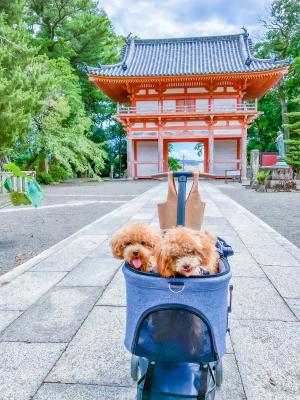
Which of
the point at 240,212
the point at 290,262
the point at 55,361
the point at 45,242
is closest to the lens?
the point at 55,361

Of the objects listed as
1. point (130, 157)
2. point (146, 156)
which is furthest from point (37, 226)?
point (146, 156)

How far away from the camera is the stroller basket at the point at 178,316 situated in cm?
133

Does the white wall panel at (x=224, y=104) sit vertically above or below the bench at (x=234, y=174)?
above

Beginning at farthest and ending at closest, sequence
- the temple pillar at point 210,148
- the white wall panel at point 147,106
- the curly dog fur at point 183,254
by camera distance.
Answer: the white wall panel at point 147,106 → the temple pillar at point 210,148 → the curly dog fur at point 183,254

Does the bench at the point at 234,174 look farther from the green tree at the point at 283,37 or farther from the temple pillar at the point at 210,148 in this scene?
Result: the green tree at the point at 283,37

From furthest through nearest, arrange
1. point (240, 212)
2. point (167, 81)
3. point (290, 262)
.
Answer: point (167, 81) → point (240, 212) → point (290, 262)

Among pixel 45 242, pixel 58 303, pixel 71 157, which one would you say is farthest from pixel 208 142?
pixel 58 303

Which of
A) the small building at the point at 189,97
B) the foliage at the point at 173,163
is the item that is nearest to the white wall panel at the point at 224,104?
the small building at the point at 189,97

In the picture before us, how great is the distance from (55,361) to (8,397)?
32cm

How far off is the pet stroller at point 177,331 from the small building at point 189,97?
1976cm

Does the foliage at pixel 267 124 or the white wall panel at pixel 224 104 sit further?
the foliage at pixel 267 124

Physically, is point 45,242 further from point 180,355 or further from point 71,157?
point 71,157

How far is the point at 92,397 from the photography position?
1.60m

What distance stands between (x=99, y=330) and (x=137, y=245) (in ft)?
3.55
